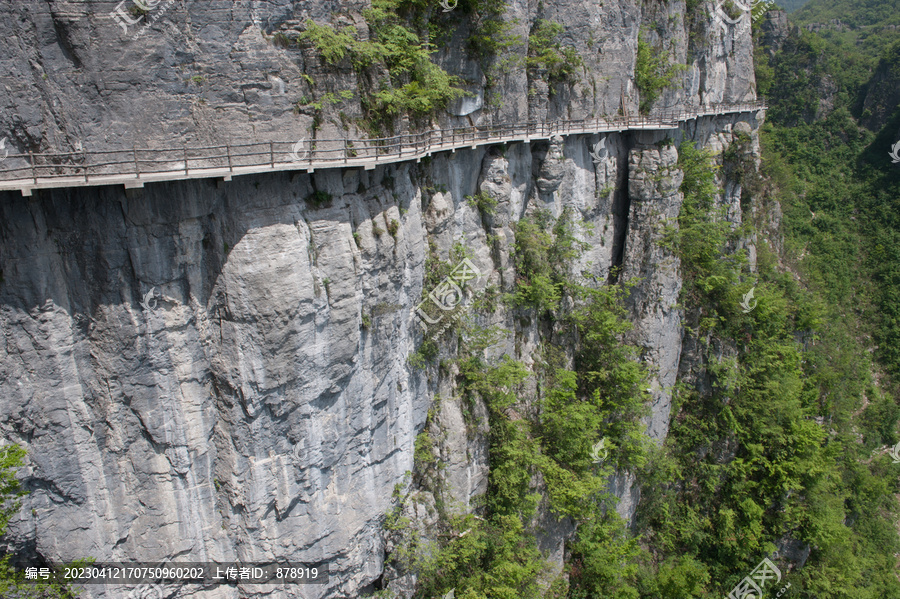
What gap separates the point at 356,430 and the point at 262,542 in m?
3.99

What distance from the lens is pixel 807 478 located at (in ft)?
97.7

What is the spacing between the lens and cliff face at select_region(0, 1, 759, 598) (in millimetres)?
12781

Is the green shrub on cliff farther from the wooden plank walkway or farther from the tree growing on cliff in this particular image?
the tree growing on cliff

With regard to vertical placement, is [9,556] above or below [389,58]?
below

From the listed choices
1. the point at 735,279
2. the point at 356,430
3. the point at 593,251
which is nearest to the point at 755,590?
the point at 735,279

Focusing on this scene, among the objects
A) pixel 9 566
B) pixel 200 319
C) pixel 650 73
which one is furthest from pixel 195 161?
pixel 650 73

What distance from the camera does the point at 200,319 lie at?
14.7 metres

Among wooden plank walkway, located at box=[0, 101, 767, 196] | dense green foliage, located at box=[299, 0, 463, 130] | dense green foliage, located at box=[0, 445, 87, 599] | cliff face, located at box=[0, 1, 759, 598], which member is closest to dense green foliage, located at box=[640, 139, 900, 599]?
cliff face, located at box=[0, 1, 759, 598]

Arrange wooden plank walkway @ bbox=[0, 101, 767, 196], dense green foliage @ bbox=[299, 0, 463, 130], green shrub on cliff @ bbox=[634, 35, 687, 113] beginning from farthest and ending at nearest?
green shrub on cliff @ bbox=[634, 35, 687, 113], dense green foliage @ bbox=[299, 0, 463, 130], wooden plank walkway @ bbox=[0, 101, 767, 196]

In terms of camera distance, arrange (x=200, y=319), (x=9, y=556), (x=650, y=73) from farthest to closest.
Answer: (x=650, y=73) < (x=200, y=319) < (x=9, y=556)

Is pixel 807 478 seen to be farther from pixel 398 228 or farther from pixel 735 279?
pixel 398 228

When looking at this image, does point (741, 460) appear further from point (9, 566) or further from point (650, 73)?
point (9, 566)

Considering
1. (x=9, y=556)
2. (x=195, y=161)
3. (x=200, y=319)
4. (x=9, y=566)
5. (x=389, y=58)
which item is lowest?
(x=9, y=566)

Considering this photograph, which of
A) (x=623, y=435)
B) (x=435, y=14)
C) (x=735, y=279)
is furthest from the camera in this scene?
(x=735, y=279)
